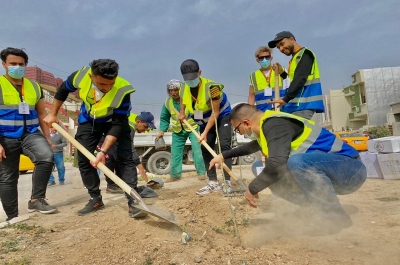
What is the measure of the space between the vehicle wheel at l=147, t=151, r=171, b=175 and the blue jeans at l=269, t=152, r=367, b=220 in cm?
708

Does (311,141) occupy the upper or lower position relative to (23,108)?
lower

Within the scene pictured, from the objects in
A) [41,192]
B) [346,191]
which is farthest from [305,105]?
[41,192]

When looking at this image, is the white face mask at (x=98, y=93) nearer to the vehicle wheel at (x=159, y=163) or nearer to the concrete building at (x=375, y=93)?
the vehicle wheel at (x=159, y=163)

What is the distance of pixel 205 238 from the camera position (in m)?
2.47

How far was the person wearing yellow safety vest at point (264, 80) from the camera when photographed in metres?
4.56

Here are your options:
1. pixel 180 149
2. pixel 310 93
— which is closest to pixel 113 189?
pixel 180 149

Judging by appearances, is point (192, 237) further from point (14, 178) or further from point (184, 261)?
point (14, 178)

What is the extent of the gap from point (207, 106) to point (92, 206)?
1.90m

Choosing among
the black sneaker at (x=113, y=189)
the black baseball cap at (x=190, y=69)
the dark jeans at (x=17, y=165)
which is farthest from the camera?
the black sneaker at (x=113, y=189)

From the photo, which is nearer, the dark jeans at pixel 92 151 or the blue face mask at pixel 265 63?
the dark jeans at pixel 92 151

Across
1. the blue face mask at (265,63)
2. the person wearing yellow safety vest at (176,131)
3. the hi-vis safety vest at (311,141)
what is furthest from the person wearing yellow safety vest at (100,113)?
the blue face mask at (265,63)

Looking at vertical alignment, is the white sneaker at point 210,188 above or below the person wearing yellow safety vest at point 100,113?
below

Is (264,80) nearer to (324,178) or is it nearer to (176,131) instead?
(176,131)

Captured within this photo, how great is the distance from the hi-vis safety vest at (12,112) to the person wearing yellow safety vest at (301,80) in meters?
2.64
